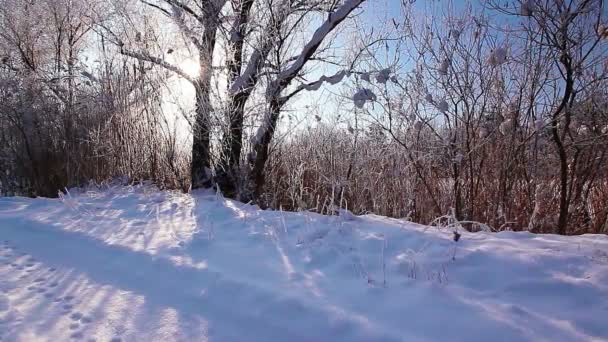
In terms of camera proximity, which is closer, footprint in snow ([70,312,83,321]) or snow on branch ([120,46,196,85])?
footprint in snow ([70,312,83,321])

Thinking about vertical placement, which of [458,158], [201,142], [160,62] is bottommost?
[458,158]

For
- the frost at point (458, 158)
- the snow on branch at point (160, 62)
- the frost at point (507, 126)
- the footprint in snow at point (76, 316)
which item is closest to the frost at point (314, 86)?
the snow on branch at point (160, 62)

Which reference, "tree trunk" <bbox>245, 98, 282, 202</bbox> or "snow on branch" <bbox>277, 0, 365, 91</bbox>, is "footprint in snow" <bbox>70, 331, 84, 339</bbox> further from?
"snow on branch" <bbox>277, 0, 365, 91</bbox>

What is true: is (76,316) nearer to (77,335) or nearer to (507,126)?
(77,335)

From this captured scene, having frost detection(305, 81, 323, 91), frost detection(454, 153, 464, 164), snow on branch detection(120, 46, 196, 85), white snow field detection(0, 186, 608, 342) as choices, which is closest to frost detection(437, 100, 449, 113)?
frost detection(454, 153, 464, 164)

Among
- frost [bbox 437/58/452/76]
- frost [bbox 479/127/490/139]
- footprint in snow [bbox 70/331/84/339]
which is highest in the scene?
frost [bbox 437/58/452/76]

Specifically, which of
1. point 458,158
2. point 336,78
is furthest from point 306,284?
point 336,78

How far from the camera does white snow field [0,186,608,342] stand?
1408mm

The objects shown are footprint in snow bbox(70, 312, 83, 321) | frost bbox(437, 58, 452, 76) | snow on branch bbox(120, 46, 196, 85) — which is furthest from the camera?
snow on branch bbox(120, 46, 196, 85)

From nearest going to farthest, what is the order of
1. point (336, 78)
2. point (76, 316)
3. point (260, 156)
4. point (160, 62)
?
point (76, 316) < point (336, 78) < point (260, 156) < point (160, 62)

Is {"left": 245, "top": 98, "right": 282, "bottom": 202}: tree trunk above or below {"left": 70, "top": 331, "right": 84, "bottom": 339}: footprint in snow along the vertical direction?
above

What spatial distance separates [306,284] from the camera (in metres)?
1.80

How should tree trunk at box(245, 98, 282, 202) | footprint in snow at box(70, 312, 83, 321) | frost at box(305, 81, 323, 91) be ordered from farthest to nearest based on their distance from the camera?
tree trunk at box(245, 98, 282, 202)
frost at box(305, 81, 323, 91)
footprint in snow at box(70, 312, 83, 321)

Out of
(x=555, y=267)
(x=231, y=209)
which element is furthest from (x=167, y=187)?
(x=555, y=267)
